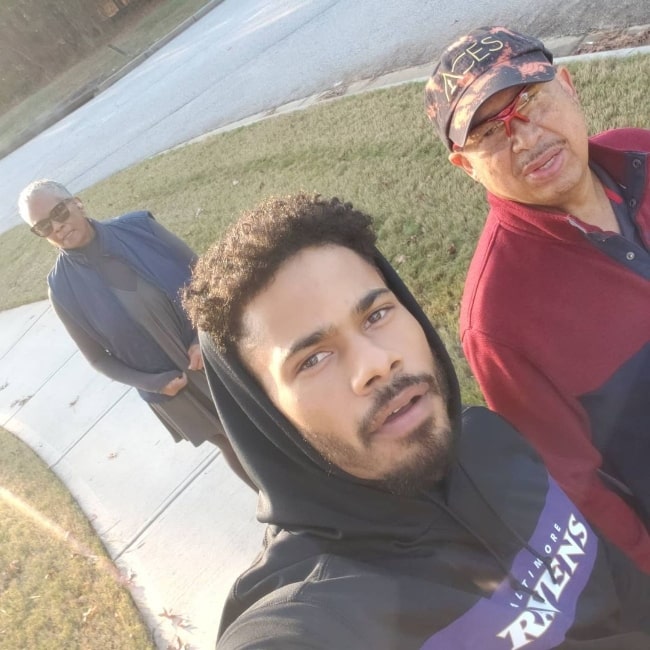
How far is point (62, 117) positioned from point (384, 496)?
1862 cm

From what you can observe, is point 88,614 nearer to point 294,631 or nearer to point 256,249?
point 294,631

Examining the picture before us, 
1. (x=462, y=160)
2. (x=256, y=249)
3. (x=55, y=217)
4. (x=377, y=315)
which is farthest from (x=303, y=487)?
(x=55, y=217)

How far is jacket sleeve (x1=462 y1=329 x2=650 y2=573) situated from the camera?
1.73 m

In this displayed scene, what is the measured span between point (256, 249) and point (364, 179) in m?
4.19

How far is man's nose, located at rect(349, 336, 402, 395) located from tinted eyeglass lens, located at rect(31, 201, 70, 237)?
2.05 m

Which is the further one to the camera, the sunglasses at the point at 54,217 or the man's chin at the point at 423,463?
the sunglasses at the point at 54,217

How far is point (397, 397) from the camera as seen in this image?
1.26 metres

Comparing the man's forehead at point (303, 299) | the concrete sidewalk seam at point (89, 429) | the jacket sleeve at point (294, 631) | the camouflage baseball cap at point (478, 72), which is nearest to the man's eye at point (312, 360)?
the man's forehead at point (303, 299)

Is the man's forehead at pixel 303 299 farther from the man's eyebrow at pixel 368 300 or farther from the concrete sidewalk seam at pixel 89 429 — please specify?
the concrete sidewalk seam at pixel 89 429

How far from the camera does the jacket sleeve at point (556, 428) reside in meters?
1.73

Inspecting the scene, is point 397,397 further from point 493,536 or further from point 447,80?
point 447,80

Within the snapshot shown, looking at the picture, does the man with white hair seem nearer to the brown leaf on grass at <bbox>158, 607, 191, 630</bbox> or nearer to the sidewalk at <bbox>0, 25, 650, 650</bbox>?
the sidewalk at <bbox>0, 25, 650, 650</bbox>

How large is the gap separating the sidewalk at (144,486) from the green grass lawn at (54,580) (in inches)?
3.7

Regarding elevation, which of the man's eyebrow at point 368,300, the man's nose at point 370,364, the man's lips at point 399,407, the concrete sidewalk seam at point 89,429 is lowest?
the concrete sidewalk seam at point 89,429
